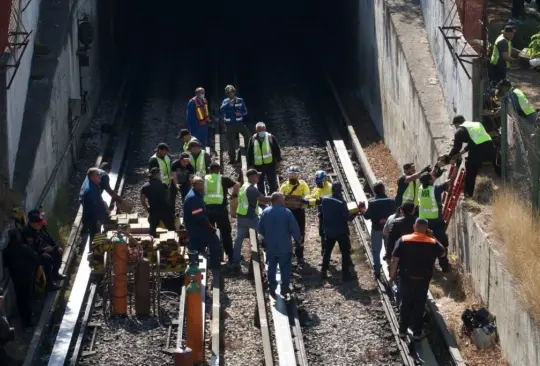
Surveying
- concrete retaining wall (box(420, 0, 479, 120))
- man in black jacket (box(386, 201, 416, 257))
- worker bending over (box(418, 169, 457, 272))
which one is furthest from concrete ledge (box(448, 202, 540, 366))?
concrete retaining wall (box(420, 0, 479, 120))

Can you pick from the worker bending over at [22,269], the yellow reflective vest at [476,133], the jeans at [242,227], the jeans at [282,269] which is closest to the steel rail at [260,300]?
the jeans at [282,269]

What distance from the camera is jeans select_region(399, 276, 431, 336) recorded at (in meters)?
16.2

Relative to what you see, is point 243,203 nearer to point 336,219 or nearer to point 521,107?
point 336,219

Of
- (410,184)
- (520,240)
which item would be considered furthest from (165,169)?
(520,240)

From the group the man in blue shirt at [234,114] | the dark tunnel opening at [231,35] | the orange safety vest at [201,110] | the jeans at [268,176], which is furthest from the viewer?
the dark tunnel opening at [231,35]

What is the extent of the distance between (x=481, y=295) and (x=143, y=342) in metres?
4.60

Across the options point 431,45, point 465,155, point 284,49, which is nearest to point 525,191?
point 465,155

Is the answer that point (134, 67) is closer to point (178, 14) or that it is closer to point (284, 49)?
point (284, 49)

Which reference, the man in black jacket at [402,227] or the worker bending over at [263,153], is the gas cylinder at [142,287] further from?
the worker bending over at [263,153]

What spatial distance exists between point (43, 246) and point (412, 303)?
519 centimetres

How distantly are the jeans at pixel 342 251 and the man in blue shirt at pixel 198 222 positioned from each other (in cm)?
158

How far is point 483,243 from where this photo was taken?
17391 mm

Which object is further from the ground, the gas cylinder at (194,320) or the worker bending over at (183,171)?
the worker bending over at (183,171)

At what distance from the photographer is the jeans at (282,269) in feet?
58.0
